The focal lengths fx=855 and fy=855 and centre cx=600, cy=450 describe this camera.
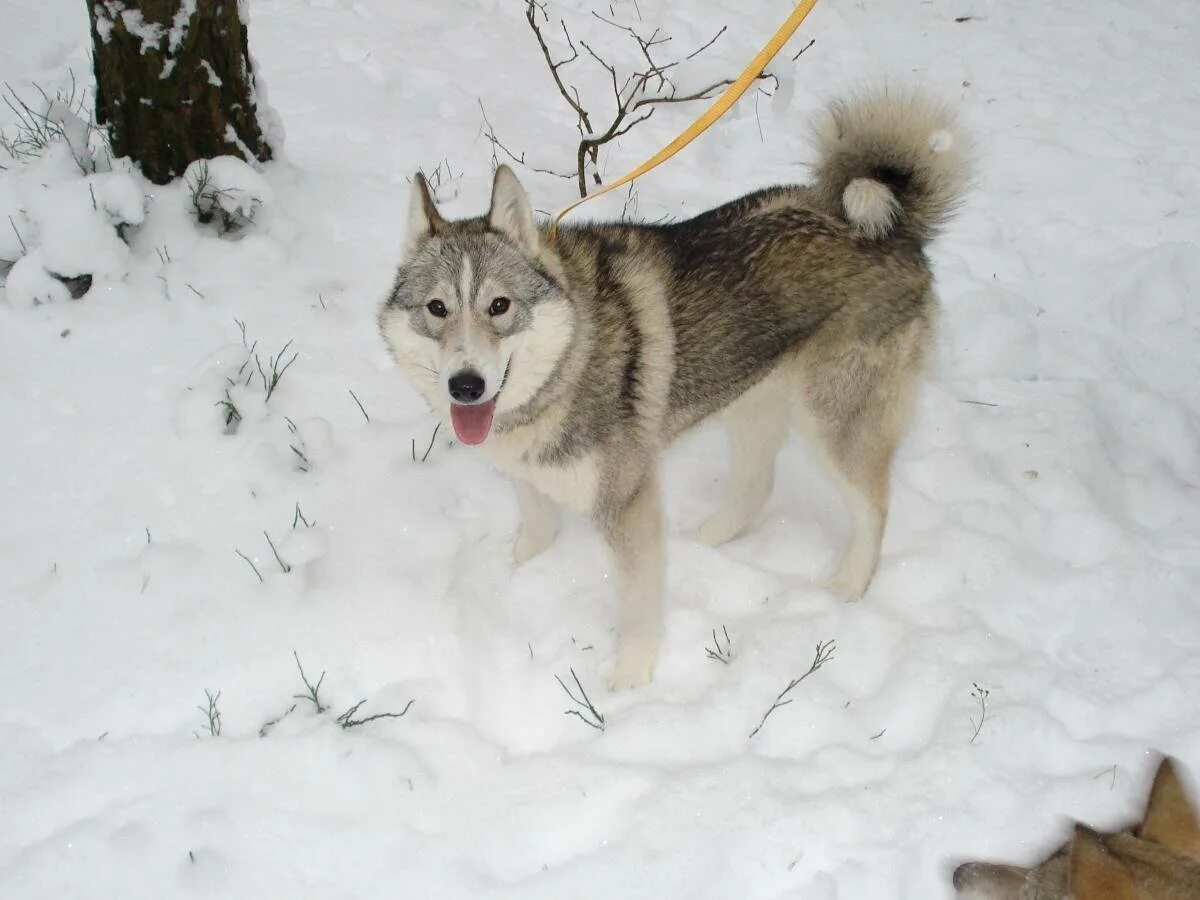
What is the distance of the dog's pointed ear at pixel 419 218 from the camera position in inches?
100

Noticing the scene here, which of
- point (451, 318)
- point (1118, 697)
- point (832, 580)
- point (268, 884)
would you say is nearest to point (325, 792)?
point (268, 884)

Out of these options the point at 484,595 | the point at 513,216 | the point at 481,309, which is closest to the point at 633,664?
the point at 484,595

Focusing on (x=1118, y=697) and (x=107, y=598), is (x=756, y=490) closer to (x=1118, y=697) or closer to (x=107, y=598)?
(x=1118, y=697)

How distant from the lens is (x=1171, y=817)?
160 centimetres

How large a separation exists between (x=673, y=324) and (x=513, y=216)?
610 millimetres

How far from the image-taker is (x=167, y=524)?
3.01m

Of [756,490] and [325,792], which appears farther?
[756,490]

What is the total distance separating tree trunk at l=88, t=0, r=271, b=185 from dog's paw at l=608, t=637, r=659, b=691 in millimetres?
2964

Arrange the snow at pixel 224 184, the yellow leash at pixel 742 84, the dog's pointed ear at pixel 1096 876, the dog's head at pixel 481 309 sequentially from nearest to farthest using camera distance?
1. the dog's pointed ear at pixel 1096 876
2. the dog's head at pixel 481 309
3. the yellow leash at pixel 742 84
4. the snow at pixel 224 184

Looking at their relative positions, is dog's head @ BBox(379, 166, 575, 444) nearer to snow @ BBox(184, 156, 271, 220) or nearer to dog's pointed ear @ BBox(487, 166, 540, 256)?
dog's pointed ear @ BBox(487, 166, 540, 256)

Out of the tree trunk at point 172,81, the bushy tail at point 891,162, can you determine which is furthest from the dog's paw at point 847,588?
the tree trunk at point 172,81

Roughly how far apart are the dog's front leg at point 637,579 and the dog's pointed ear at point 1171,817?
56.8 inches

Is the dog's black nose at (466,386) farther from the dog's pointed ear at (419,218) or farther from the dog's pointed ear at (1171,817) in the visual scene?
the dog's pointed ear at (1171,817)

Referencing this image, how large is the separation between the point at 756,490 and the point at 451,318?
152cm
